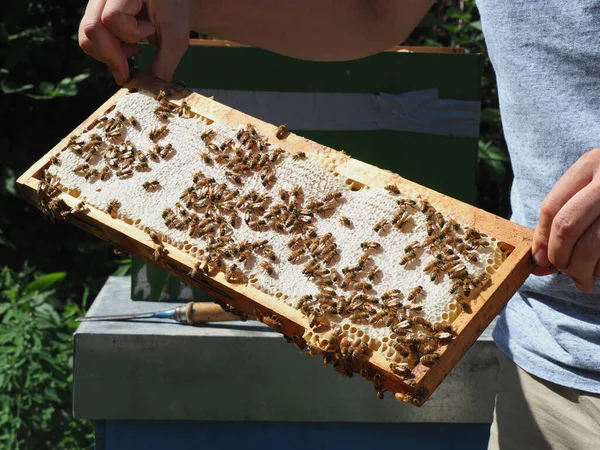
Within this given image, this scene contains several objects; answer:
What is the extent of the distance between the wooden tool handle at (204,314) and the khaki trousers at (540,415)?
1.01m

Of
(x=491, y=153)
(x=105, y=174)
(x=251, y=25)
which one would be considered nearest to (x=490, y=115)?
(x=491, y=153)

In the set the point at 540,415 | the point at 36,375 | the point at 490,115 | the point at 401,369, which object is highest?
the point at 490,115

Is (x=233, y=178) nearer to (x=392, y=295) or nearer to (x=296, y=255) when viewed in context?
(x=296, y=255)

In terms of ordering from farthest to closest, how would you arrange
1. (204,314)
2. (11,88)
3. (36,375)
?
(11,88)
(36,375)
(204,314)

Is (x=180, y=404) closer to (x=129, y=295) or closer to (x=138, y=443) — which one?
(x=138, y=443)

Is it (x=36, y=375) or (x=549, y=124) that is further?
(x=36, y=375)

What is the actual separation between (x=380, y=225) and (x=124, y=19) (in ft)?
2.55

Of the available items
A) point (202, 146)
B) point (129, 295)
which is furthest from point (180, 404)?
point (202, 146)

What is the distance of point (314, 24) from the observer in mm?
1992

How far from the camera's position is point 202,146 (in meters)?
1.74

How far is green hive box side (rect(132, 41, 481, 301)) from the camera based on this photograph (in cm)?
267

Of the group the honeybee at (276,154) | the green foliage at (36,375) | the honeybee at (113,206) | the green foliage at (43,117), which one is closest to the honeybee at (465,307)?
the honeybee at (276,154)

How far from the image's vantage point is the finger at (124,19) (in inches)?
66.9

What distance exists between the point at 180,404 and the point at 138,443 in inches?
8.4
